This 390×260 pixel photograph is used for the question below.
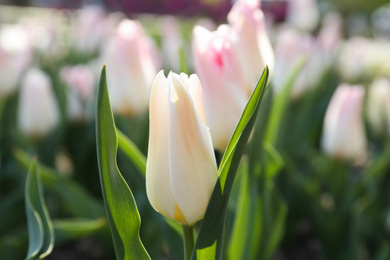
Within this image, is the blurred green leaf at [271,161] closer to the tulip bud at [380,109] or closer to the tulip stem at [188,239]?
the tulip stem at [188,239]

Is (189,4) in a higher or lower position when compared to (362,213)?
higher

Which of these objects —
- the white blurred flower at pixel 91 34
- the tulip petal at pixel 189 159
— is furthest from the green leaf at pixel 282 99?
the white blurred flower at pixel 91 34

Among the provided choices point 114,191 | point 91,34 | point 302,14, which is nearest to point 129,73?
point 114,191

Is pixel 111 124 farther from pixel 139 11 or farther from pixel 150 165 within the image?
pixel 139 11

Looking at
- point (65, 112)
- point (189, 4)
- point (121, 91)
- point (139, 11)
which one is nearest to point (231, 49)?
point (121, 91)

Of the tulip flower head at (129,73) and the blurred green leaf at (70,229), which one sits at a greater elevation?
the tulip flower head at (129,73)

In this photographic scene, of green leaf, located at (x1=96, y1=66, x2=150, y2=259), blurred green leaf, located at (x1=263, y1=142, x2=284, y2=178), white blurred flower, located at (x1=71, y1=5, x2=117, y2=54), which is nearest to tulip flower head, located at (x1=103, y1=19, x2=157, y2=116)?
blurred green leaf, located at (x1=263, y1=142, x2=284, y2=178)
